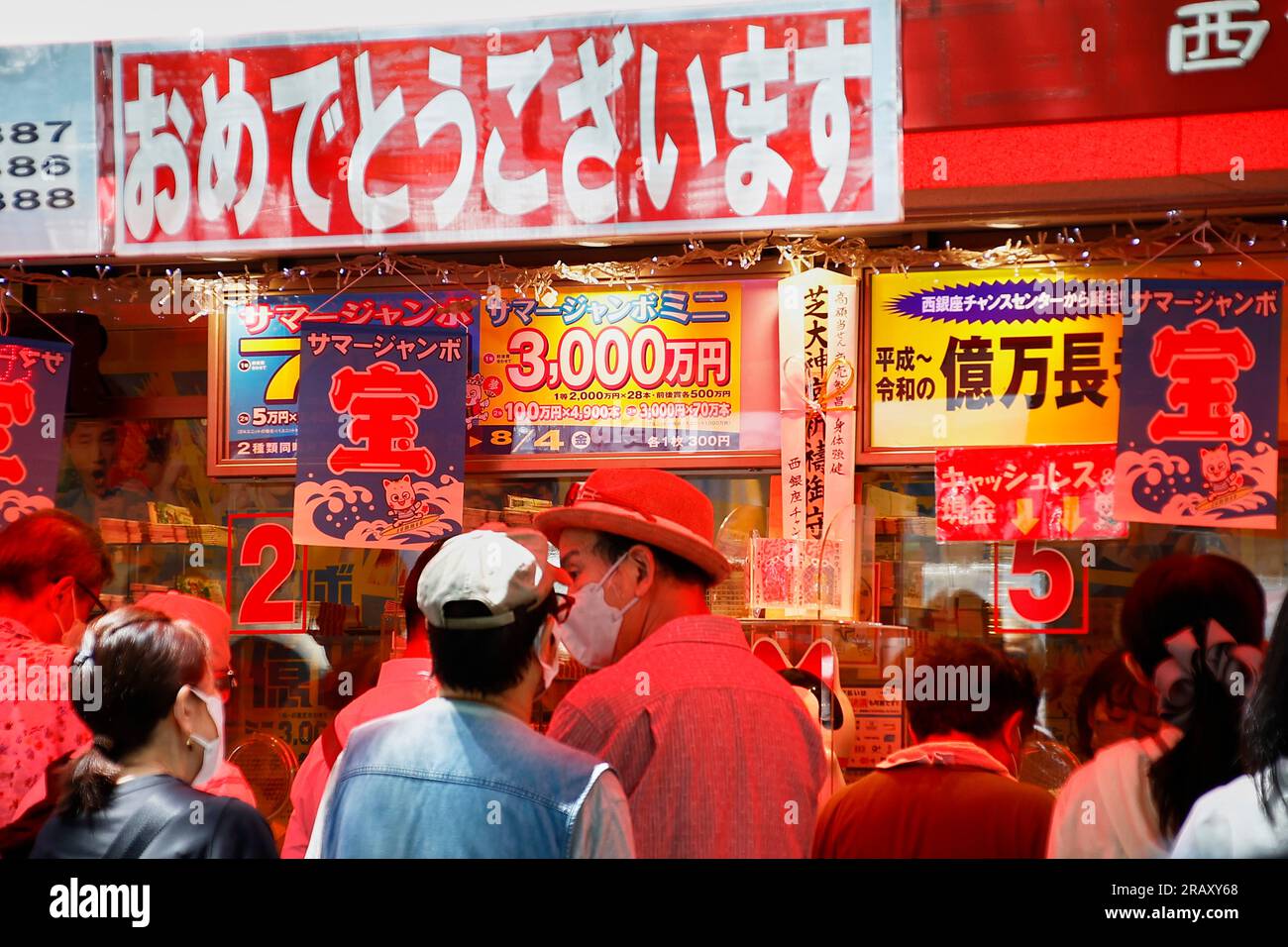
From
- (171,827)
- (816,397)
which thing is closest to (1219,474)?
(816,397)

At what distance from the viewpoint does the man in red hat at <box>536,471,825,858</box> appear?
4.08 metres

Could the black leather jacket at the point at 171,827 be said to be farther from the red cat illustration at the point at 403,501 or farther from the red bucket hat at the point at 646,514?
the red cat illustration at the point at 403,501

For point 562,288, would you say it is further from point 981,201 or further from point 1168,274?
point 1168,274

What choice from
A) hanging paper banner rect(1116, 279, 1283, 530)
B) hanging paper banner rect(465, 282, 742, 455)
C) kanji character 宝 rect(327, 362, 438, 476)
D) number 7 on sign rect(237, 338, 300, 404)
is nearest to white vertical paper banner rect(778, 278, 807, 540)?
hanging paper banner rect(465, 282, 742, 455)

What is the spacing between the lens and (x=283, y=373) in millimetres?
6891

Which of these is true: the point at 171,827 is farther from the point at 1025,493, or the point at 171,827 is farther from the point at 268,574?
the point at 1025,493

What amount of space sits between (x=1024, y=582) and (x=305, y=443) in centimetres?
331

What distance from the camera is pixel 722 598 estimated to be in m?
6.47

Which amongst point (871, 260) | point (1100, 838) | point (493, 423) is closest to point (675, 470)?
point (493, 423)

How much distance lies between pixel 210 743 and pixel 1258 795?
297 cm

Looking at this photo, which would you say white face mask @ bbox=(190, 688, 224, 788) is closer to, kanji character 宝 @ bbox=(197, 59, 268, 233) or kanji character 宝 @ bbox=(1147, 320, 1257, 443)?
kanji character 宝 @ bbox=(197, 59, 268, 233)

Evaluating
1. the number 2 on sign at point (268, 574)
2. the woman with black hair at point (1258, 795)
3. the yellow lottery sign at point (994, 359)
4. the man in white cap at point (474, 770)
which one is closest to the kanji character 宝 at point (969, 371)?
the yellow lottery sign at point (994, 359)
